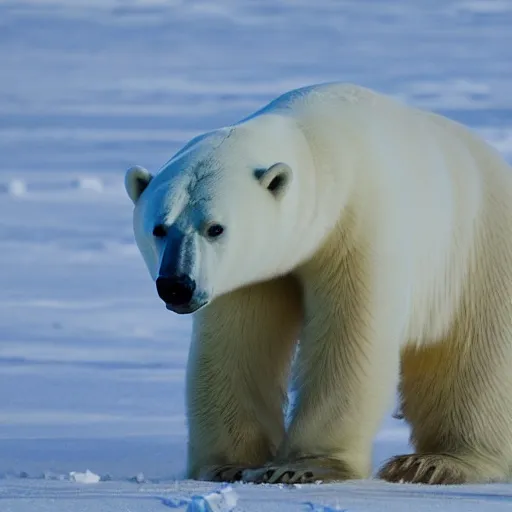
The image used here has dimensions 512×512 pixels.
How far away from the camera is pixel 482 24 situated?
660 inches

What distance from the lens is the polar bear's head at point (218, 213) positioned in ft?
12.9

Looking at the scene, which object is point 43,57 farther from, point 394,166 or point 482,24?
point 394,166

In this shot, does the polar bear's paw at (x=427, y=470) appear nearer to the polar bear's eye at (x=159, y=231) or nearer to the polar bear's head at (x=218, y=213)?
the polar bear's head at (x=218, y=213)

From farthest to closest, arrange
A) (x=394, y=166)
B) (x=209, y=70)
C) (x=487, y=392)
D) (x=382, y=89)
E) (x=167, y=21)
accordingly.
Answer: (x=167, y=21)
(x=209, y=70)
(x=382, y=89)
(x=487, y=392)
(x=394, y=166)

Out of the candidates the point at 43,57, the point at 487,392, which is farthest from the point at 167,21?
the point at 487,392

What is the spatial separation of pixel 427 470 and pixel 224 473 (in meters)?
0.55

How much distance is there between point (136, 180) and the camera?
4.20m

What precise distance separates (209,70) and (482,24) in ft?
10.5

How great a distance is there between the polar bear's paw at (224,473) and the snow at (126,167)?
0.13 meters

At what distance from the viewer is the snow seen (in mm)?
4336

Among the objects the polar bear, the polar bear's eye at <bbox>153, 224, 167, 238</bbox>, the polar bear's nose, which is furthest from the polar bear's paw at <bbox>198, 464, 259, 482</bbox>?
the polar bear's eye at <bbox>153, 224, 167, 238</bbox>

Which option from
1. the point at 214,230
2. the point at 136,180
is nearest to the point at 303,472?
the point at 214,230

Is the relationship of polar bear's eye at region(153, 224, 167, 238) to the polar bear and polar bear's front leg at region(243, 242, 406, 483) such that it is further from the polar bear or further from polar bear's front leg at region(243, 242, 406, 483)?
polar bear's front leg at region(243, 242, 406, 483)

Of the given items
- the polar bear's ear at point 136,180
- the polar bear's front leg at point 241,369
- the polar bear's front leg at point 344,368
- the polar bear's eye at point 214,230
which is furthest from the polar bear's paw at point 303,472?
the polar bear's ear at point 136,180
